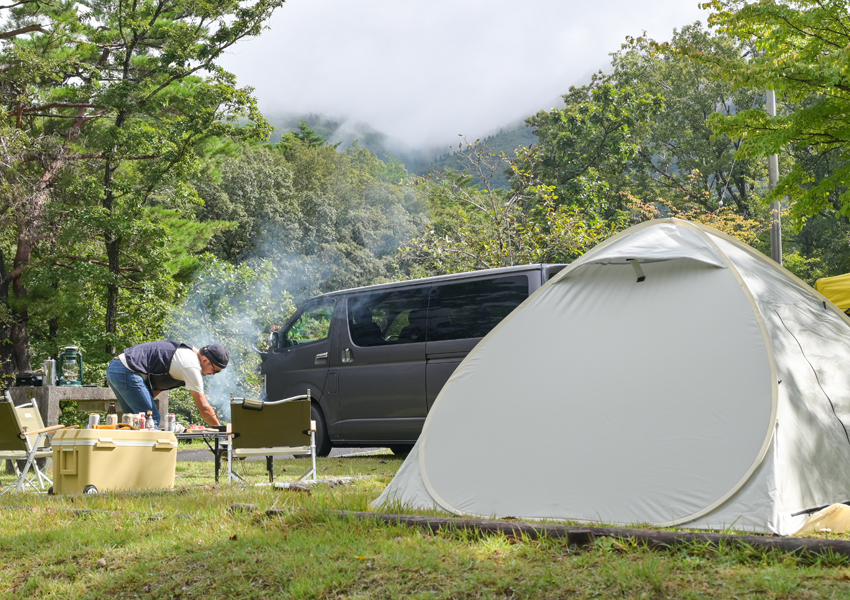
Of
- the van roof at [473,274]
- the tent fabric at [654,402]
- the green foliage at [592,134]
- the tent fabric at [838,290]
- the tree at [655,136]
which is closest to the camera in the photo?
the tent fabric at [654,402]

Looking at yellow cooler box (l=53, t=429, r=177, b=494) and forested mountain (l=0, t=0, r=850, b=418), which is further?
forested mountain (l=0, t=0, r=850, b=418)

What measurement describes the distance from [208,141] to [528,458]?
1611 centimetres

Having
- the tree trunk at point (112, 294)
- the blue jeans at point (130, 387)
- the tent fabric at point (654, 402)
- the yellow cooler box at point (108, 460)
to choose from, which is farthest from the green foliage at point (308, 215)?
the tent fabric at point (654, 402)

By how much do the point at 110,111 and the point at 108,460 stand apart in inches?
564

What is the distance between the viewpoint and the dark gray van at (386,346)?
8.48 m

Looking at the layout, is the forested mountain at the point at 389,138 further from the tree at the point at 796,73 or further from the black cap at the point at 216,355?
the black cap at the point at 216,355

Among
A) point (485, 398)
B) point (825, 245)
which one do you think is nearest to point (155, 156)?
point (485, 398)

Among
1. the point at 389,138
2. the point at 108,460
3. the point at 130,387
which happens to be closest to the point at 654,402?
the point at 108,460

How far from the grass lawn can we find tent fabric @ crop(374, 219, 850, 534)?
71 cm

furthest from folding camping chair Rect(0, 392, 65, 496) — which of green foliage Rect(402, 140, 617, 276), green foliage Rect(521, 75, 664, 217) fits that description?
green foliage Rect(521, 75, 664, 217)

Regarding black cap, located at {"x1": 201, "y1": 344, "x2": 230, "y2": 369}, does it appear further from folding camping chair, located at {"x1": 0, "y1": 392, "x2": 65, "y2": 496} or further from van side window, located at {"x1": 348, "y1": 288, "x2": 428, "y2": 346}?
van side window, located at {"x1": 348, "y1": 288, "x2": 428, "y2": 346}

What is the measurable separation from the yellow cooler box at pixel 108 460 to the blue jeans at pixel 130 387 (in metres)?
0.63

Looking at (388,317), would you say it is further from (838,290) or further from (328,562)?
(328,562)

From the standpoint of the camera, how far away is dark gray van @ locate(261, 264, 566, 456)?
848 centimetres
